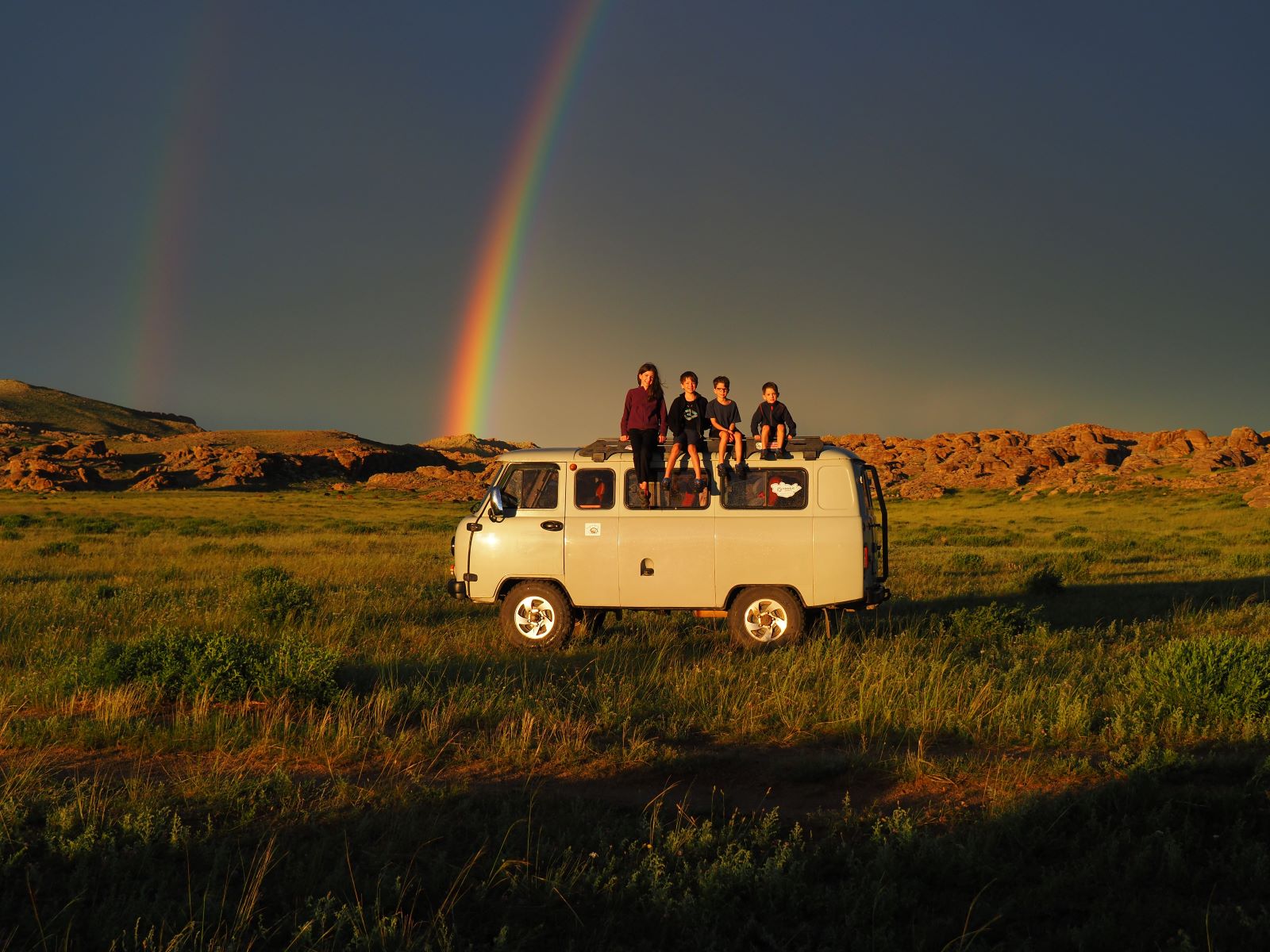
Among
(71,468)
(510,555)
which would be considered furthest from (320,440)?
(510,555)

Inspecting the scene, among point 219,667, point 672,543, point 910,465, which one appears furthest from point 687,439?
point 910,465

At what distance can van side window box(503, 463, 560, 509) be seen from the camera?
11281 millimetres

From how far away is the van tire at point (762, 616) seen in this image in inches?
422

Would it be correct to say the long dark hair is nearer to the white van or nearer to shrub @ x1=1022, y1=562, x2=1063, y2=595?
the white van

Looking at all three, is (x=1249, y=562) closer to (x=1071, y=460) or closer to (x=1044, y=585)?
(x=1044, y=585)

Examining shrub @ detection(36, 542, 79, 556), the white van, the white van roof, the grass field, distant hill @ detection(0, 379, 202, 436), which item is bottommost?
shrub @ detection(36, 542, 79, 556)

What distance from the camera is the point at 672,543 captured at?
10.8 m

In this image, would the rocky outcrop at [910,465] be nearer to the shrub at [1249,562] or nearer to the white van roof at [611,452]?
the shrub at [1249,562]

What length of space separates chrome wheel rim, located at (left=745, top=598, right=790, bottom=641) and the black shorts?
6.70 ft

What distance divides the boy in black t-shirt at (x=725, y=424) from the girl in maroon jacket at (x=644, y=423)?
68 centimetres

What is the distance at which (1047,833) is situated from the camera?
4.75 metres

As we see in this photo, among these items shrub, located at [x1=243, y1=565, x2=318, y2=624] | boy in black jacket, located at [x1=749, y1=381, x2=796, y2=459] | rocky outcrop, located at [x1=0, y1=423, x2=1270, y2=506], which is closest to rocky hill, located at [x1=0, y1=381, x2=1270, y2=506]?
rocky outcrop, located at [x1=0, y1=423, x2=1270, y2=506]

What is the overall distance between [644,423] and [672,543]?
1489 millimetres

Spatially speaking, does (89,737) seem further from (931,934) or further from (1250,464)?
(1250,464)
